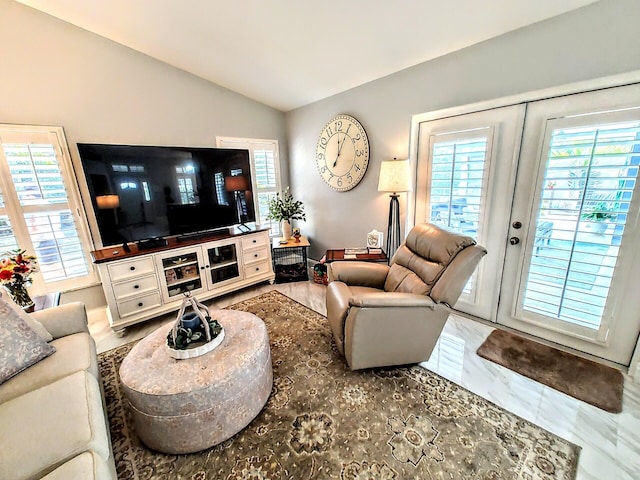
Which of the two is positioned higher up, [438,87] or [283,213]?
[438,87]

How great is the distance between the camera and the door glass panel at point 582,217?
1.67m

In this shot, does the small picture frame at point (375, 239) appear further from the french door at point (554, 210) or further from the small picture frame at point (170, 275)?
the small picture frame at point (170, 275)

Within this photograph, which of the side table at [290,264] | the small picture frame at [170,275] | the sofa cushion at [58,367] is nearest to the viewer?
the sofa cushion at [58,367]

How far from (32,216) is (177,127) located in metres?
1.58

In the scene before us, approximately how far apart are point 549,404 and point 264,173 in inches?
145

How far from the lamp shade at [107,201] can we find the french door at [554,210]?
115 inches

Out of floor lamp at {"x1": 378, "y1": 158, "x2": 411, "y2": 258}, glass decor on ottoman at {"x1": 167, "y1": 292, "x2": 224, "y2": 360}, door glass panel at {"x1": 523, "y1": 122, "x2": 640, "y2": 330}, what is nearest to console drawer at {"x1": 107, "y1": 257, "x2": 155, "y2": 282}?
glass decor on ottoman at {"x1": 167, "y1": 292, "x2": 224, "y2": 360}

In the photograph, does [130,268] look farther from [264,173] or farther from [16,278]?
[264,173]

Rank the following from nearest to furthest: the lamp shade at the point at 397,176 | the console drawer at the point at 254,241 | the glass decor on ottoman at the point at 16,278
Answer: the glass decor on ottoman at the point at 16,278, the lamp shade at the point at 397,176, the console drawer at the point at 254,241

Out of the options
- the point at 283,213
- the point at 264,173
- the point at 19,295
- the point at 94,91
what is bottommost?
the point at 19,295

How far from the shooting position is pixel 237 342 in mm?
1583

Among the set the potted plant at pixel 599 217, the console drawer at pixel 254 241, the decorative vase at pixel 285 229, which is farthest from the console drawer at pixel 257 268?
the potted plant at pixel 599 217

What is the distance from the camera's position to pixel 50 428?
1003 mm

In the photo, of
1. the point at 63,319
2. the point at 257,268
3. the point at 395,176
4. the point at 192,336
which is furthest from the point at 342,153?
the point at 63,319
